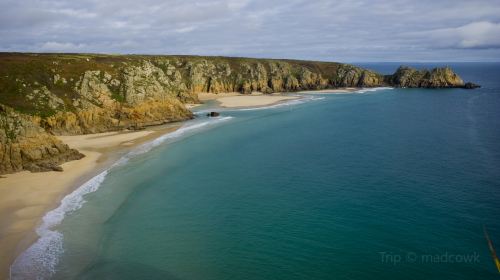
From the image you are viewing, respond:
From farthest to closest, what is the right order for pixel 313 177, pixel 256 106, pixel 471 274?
pixel 256 106
pixel 313 177
pixel 471 274

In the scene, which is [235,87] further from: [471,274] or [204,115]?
[471,274]

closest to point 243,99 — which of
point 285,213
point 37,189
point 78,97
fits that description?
point 78,97

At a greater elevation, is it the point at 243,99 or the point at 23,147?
the point at 243,99

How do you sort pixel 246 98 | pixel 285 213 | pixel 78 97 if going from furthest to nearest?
pixel 246 98
pixel 78 97
pixel 285 213

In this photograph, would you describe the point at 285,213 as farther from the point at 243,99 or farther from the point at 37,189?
the point at 243,99

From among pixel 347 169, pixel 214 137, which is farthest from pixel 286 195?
pixel 214 137
